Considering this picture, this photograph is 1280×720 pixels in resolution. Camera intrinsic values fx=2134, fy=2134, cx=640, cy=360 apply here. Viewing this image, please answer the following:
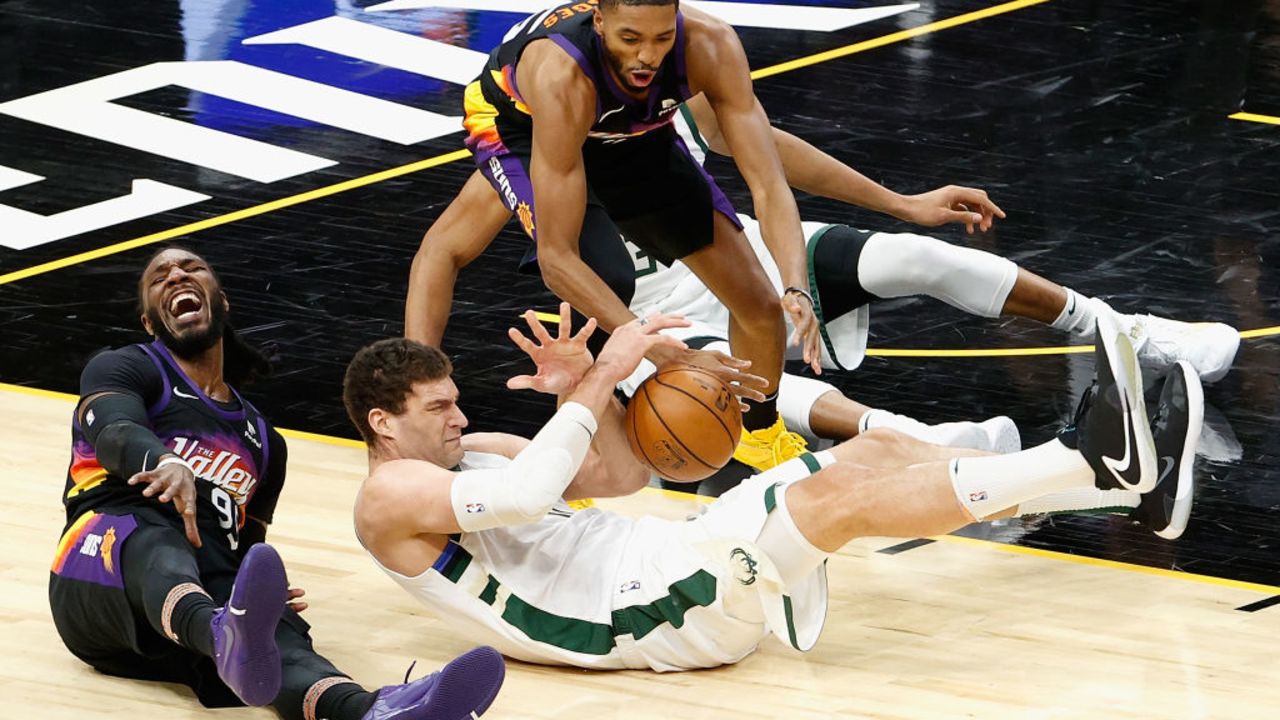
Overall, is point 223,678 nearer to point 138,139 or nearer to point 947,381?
point 947,381

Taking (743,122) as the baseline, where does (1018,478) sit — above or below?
below

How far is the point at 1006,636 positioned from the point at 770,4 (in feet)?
25.6

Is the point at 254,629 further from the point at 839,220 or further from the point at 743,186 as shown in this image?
the point at 743,186

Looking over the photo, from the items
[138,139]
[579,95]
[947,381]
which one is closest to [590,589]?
[579,95]

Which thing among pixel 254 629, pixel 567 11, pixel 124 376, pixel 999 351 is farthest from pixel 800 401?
pixel 254 629

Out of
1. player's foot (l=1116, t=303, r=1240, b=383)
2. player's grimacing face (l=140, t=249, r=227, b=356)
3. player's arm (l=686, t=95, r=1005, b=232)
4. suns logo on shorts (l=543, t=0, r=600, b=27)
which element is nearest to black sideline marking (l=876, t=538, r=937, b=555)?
player's arm (l=686, t=95, r=1005, b=232)

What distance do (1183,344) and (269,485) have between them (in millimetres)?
3547

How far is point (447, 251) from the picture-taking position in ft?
24.4

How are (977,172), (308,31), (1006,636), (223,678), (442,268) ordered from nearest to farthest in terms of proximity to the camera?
(223,678) → (1006,636) → (442,268) → (977,172) → (308,31)

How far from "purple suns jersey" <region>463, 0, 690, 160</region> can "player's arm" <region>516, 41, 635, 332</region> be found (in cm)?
8

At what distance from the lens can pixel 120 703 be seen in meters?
5.36

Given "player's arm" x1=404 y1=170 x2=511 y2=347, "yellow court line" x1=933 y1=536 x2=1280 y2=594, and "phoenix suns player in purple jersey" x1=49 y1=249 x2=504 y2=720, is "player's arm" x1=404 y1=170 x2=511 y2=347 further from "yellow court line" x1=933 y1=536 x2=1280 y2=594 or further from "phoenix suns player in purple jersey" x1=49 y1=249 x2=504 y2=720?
"yellow court line" x1=933 y1=536 x2=1280 y2=594

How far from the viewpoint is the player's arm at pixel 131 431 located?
17.2 ft

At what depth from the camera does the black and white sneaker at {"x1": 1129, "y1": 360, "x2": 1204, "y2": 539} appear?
528cm
